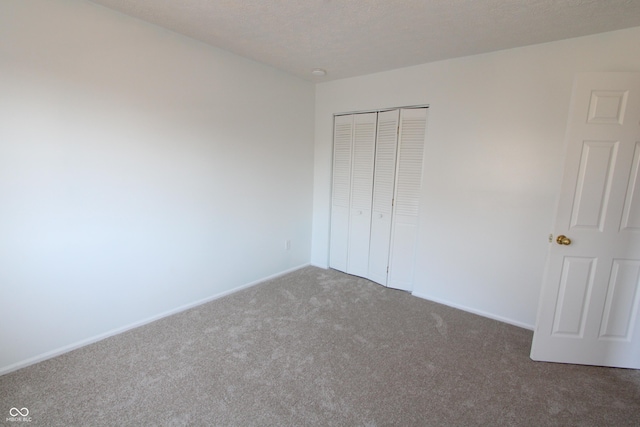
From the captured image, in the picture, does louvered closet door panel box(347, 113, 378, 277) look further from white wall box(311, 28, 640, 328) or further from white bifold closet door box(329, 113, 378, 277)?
white wall box(311, 28, 640, 328)

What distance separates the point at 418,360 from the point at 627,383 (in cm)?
141

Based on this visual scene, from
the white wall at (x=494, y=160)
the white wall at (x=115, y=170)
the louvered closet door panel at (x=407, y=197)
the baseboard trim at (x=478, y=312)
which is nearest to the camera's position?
the white wall at (x=115, y=170)

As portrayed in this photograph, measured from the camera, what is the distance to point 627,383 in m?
2.09

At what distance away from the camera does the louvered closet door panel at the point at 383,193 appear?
349 cm

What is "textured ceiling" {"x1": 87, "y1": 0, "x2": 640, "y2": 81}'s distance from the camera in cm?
201

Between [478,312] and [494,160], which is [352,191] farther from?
[478,312]

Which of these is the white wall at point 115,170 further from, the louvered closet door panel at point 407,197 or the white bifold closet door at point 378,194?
the louvered closet door panel at point 407,197

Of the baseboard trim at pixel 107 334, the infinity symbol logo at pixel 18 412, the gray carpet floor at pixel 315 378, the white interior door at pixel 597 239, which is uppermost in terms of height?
the white interior door at pixel 597 239

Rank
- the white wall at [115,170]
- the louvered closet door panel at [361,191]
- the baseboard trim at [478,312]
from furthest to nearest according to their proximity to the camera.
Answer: the louvered closet door panel at [361,191], the baseboard trim at [478,312], the white wall at [115,170]

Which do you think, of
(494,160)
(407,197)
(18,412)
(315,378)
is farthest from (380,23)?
(18,412)

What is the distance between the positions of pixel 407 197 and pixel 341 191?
0.94 m

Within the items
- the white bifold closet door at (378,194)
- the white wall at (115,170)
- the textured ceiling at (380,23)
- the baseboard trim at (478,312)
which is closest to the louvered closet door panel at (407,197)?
the white bifold closet door at (378,194)

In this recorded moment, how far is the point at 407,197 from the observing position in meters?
3.42

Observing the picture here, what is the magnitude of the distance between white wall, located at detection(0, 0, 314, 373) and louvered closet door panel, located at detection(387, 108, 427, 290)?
1553 millimetres
